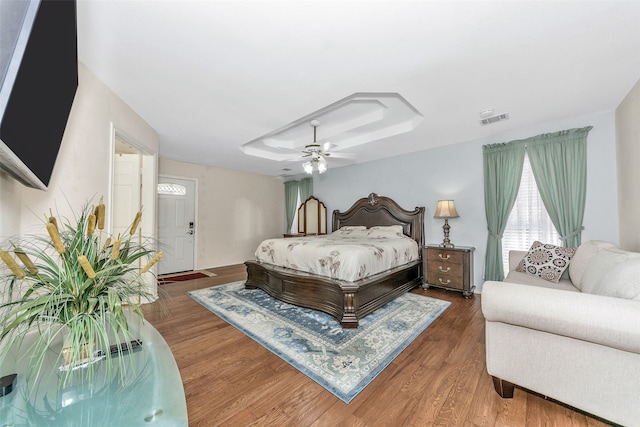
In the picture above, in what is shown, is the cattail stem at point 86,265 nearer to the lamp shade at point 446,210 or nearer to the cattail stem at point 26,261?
the cattail stem at point 26,261

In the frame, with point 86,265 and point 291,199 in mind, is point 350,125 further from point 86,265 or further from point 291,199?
point 291,199

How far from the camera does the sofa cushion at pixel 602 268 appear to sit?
1.56 metres

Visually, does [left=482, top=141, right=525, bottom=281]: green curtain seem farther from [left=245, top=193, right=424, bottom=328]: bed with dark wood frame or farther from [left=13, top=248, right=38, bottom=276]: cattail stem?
[left=13, top=248, right=38, bottom=276]: cattail stem

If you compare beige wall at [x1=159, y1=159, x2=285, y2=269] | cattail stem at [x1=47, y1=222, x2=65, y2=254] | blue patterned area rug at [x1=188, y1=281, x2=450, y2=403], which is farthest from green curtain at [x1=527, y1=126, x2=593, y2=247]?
beige wall at [x1=159, y1=159, x2=285, y2=269]

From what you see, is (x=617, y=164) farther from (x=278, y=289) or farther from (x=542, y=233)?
(x=278, y=289)

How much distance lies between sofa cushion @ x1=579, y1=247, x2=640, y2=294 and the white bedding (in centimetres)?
185

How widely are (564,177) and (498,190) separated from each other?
693 millimetres

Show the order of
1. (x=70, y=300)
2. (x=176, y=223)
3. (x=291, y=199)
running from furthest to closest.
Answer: (x=291, y=199) → (x=176, y=223) → (x=70, y=300)

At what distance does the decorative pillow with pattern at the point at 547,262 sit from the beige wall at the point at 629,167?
1.81 feet

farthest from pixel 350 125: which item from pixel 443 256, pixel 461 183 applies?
pixel 443 256

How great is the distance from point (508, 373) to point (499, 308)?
1.48 feet

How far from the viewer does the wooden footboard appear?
2715 mm

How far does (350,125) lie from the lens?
3643 millimetres

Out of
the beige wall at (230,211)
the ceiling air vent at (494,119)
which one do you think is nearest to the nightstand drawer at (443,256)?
the ceiling air vent at (494,119)
